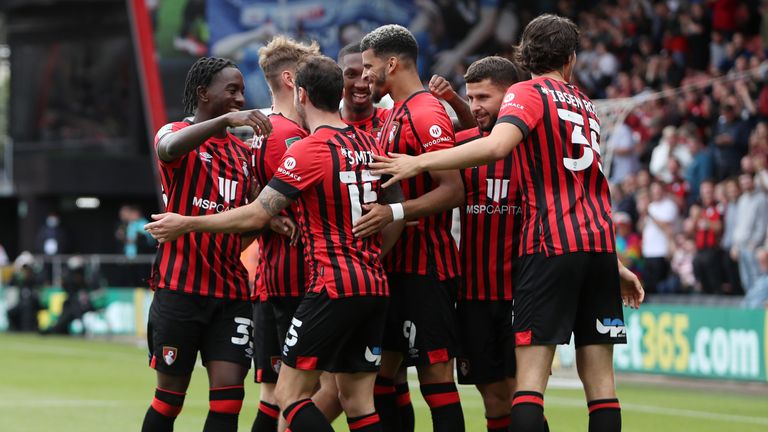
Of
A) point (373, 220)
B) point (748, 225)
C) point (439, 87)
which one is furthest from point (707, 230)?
point (373, 220)

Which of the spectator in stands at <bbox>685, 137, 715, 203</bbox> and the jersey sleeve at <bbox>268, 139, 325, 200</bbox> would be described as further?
the spectator in stands at <bbox>685, 137, 715, 203</bbox>

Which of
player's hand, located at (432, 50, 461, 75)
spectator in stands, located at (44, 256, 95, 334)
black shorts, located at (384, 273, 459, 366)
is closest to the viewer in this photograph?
black shorts, located at (384, 273, 459, 366)

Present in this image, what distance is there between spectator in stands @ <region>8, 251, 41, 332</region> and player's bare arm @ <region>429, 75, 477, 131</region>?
64.1ft

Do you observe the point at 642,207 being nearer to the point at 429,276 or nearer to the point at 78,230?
the point at 429,276

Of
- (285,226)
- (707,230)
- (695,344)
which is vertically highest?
(707,230)

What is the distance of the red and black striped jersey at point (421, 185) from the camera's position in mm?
6484

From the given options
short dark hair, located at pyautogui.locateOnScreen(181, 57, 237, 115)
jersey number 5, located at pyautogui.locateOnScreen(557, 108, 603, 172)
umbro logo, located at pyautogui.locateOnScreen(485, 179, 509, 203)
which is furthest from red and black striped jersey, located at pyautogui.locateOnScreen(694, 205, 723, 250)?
short dark hair, located at pyautogui.locateOnScreen(181, 57, 237, 115)

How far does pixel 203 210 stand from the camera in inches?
261

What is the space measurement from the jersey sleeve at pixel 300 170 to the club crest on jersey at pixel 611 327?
1.51 meters

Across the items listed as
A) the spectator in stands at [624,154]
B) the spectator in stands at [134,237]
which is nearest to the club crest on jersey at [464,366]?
the spectator in stands at [624,154]

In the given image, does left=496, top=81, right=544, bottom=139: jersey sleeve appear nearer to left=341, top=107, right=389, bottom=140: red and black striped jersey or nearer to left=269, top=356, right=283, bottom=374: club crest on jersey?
left=341, top=107, right=389, bottom=140: red and black striped jersey

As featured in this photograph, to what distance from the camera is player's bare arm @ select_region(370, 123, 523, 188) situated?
5.82 meters

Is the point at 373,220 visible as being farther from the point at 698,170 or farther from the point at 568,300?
the point at 698,170

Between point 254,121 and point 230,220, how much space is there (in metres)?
0.50
